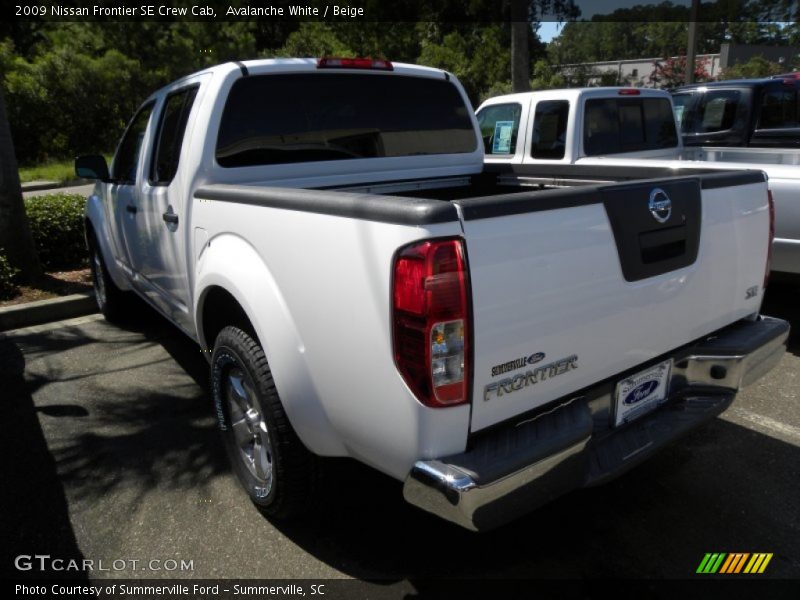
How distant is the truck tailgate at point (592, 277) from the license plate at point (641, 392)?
0.06 meters

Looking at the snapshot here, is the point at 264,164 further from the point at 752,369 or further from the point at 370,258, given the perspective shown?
the point at 752,369

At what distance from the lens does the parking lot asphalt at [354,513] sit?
8.35ft

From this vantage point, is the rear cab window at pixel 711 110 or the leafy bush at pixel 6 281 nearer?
the leafy bush at pixel 6 281

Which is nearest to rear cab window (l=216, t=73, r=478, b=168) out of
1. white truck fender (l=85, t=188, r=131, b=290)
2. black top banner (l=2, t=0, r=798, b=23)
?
white truck fender (l=85, t=188, r=131, b=290)

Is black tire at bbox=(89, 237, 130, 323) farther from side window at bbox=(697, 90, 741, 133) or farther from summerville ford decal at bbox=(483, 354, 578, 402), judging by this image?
side window at bbox=(697, 90, 741, 133)

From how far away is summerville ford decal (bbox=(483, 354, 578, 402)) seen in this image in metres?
1.93

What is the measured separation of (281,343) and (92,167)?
10.5ft

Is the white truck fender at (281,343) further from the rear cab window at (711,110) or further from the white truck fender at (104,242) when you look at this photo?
the rear cab window at (711,110)

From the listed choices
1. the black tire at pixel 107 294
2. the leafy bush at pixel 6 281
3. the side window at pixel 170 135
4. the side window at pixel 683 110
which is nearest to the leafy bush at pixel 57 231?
the leafy bush at pixel 6 281

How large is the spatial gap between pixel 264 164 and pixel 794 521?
302 cm

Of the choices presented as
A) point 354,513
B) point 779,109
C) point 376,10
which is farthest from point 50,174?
point 354,513

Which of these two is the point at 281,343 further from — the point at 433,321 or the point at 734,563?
Answer: the point at 734,563

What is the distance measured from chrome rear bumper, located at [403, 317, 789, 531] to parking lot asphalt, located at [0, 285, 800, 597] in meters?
0.56

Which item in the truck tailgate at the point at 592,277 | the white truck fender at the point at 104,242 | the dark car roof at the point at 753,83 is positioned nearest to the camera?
the truck tailgate at the point at 592,277
